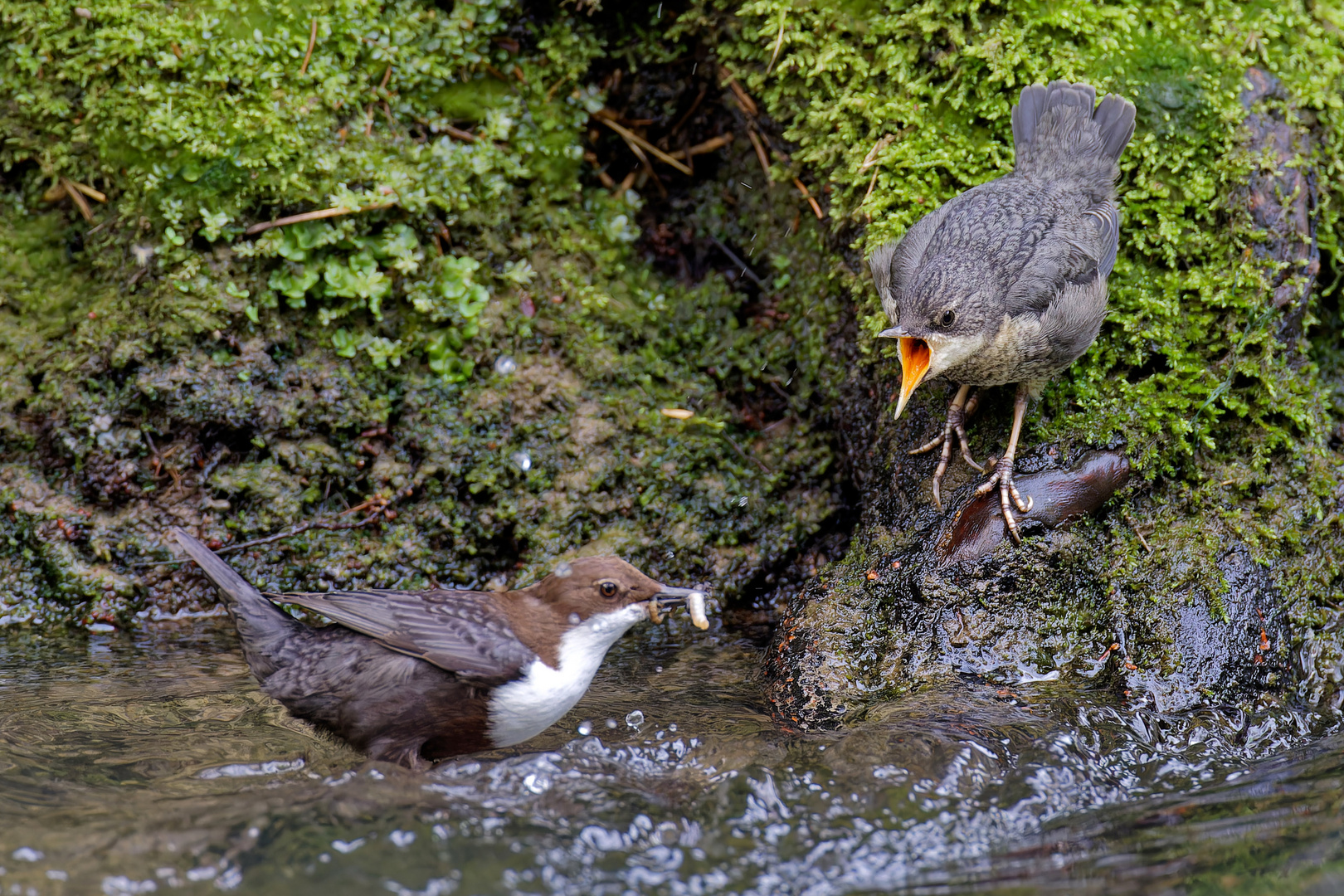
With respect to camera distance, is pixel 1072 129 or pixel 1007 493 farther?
pixel 1072 129

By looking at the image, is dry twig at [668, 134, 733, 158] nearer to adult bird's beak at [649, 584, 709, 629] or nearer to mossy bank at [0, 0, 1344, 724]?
mossy bank at [0, 0, 1344, 724]

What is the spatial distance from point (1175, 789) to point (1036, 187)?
246 centimetres

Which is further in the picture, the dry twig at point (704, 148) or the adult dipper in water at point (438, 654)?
the dry twig at point (704, 148)

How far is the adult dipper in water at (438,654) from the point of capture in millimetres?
3533

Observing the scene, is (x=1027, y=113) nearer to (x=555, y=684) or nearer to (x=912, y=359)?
(x=912, y=359)

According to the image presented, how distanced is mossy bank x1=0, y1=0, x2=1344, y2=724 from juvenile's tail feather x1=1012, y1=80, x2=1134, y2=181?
0.31m

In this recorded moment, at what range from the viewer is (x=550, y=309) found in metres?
5.37

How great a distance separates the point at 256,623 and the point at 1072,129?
3830 mm

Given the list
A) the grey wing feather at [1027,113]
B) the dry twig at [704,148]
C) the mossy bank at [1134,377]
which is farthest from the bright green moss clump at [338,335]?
the grey wing feather at [1027,113]

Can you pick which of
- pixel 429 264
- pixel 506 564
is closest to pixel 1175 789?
pixel 506 564

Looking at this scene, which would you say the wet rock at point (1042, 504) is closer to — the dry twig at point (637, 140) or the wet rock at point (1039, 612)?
the wet rock at point (1039, 612)

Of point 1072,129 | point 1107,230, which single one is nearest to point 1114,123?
point 1072,129

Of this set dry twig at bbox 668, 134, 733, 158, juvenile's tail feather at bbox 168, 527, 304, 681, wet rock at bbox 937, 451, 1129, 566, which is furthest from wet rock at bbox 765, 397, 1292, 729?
dry twig at bbox 668, 134, 733, 158

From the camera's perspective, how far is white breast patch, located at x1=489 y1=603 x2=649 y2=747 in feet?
11.5
